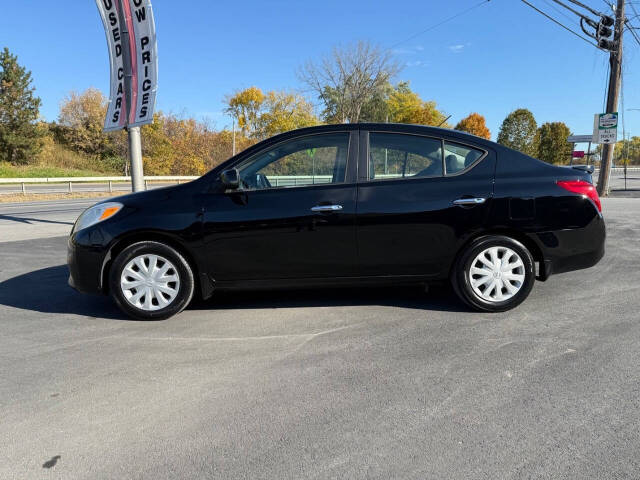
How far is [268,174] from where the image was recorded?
3975 mm

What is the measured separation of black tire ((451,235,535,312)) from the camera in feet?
12.9

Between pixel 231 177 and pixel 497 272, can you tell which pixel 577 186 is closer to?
pixel 497 272

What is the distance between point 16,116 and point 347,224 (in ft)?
159

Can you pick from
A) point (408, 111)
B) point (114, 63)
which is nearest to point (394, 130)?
point (114, 63)

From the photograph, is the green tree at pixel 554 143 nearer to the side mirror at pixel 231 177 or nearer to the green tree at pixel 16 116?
the green tree at pixel 16 116

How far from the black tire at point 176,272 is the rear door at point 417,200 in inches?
60.0

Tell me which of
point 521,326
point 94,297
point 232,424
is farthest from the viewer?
point 94,297

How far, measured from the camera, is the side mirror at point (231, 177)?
12.3 ft

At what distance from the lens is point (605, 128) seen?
53.3 feet

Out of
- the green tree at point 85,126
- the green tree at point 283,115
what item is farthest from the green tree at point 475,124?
the green tree at point 85,126

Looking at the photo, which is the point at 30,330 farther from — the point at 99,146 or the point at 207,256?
the point at 99,146

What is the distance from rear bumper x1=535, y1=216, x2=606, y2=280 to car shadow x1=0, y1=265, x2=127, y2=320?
3.80 metres

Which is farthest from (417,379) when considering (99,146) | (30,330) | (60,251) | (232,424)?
(99,146)

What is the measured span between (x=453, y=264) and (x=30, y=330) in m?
Result: 3.62
